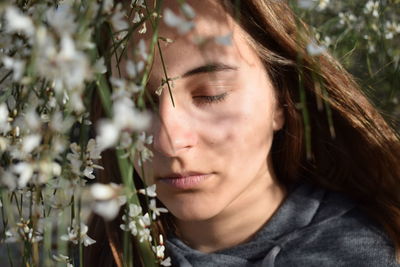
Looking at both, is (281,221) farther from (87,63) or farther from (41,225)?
(87,63)

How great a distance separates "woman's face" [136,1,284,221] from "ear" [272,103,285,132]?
9cm

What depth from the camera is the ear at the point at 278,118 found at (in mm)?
982

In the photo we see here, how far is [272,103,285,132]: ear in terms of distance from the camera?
0.98m

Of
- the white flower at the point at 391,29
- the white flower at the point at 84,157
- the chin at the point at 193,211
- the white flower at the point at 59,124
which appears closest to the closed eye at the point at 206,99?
the chin at the point at 193,211

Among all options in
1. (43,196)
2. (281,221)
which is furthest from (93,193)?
(281,221)

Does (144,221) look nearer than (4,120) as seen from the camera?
No

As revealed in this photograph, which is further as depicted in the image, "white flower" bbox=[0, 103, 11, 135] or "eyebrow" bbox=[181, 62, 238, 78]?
"eyebrow" bbox=[181, 62, 238, 78]

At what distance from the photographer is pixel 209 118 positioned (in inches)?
32.4

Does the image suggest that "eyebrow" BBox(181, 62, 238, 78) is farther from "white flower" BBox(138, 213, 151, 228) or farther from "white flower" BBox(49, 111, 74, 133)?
"white flower" BBox(49, 111, 74, 133)

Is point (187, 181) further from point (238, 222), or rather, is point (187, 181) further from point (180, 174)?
point (238, 222)

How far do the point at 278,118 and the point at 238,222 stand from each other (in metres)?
0.18

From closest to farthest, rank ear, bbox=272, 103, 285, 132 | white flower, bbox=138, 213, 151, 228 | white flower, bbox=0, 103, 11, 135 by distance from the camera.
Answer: white flower, bbox=0, 103, 11, 135 < white flower, bbox=138, 213, 151, 228 < ear, bbox=272, 103, 285, 132

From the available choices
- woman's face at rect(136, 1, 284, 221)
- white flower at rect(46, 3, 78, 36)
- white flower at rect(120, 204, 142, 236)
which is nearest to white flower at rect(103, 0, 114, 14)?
white flower at rect(46, 3, 78, 36)

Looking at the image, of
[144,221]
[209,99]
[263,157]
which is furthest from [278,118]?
[144,221]
